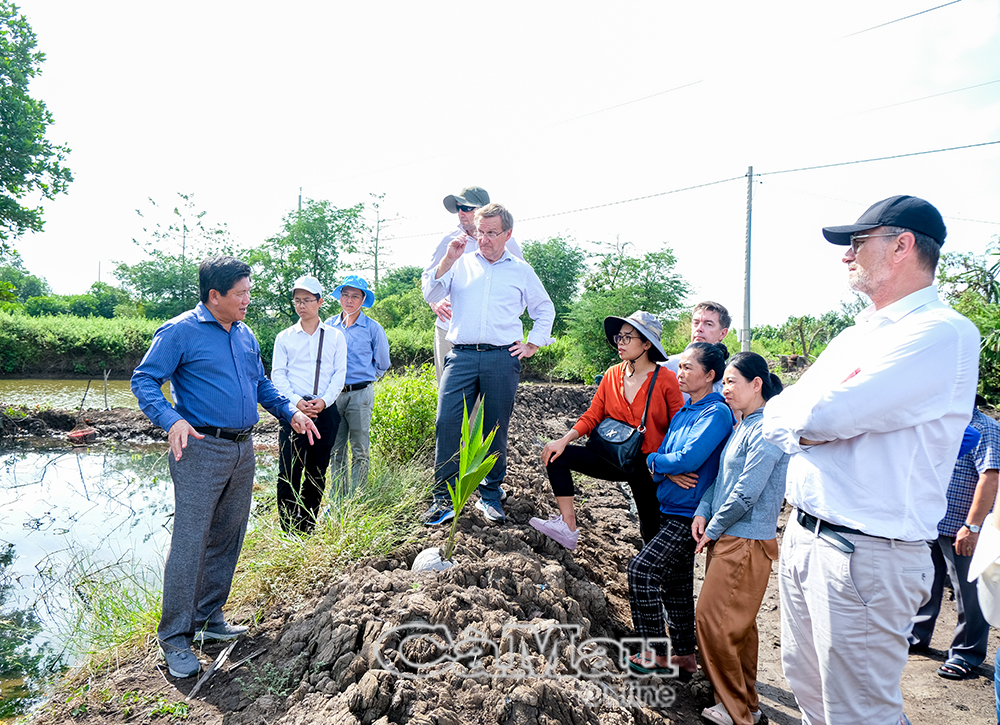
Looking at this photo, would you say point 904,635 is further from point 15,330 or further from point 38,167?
point 15,330

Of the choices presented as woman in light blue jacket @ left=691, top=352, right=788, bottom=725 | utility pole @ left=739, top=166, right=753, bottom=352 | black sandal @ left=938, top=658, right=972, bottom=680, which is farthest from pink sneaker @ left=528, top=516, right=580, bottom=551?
utility pole @ left=739, top=166, right=753, bottom=352

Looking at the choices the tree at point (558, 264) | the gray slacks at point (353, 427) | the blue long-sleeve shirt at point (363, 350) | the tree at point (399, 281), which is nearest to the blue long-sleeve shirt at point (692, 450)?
the gray slacks at point (353, 427)

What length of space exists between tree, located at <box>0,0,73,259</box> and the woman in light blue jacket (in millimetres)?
17989

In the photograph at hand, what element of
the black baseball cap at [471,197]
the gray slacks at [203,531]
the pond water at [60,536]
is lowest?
the pond water at [60,536]

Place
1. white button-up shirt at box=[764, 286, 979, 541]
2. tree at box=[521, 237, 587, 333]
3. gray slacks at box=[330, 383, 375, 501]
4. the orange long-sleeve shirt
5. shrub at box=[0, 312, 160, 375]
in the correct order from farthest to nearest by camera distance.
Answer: tree at box=[521, 237, 587, 333] → shrub at box=[0, 312, 160, 375] → gray slacks at box=[330, 383, 375, 501] → the orange long-sleeve shirt → white button-up shirt at box=[764, 286, 979, 541]

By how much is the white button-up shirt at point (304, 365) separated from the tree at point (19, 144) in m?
14.6

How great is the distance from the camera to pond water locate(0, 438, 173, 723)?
4250 millimetres

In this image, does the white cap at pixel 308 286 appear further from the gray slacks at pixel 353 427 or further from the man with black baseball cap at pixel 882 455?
the man with black baseball cap at pixel 882 455

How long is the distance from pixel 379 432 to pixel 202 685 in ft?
10.8

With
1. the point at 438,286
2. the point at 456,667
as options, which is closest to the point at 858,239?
the point at 456,667

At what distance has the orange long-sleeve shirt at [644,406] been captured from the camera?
11.8 ft

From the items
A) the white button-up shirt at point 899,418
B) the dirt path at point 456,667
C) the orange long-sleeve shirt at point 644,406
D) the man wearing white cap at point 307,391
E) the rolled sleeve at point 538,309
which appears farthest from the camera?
the man wearing white cap at point 307,391

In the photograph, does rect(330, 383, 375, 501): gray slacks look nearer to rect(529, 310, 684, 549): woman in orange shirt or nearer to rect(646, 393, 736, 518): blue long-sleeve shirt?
rect(529, 310, 684, 549): woman in orange shirt

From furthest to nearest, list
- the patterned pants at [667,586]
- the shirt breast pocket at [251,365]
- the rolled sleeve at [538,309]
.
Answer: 1. the rolled sleeve at [538,309]
2. the shirt breast pocket at [251,365]
3. the patterned pants at [667,586]
